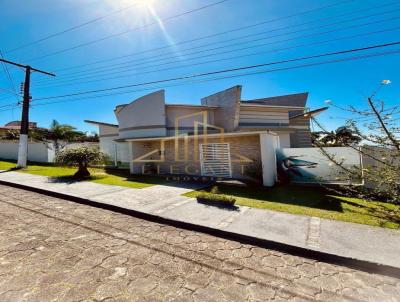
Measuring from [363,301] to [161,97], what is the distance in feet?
47.9

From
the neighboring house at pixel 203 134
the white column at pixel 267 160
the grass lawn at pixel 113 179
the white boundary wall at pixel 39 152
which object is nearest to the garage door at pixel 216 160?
the neighboring house at pixel 203 134

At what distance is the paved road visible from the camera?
2594 millimetres

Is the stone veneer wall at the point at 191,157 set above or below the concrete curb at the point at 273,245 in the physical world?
above

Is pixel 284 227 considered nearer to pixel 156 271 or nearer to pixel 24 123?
pixel 156 271

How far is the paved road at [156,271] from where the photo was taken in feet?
8.51

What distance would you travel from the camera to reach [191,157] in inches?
478

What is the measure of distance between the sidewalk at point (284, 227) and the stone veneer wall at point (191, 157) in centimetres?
442

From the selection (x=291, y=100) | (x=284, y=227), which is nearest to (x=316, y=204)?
(x=284, y=227)

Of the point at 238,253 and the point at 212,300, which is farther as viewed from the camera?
the point at 238,253

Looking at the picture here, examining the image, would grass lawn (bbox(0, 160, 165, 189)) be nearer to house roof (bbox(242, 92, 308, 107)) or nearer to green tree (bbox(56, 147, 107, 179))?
green tree (bbox(56, 147, 107, 179))

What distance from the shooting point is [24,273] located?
2975mm

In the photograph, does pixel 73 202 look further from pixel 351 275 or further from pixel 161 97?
pixel 161 97

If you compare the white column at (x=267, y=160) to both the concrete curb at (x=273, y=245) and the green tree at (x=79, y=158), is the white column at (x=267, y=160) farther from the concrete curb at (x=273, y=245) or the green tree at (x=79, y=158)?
the green tree at (x=79, y=158)

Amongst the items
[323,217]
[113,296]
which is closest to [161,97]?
[323,217]
